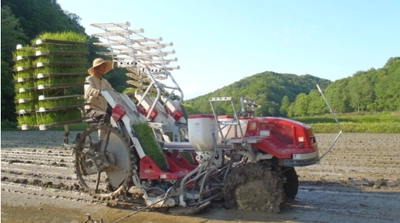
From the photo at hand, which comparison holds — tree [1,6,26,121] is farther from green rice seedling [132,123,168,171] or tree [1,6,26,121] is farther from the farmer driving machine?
green rice seedling [132,123,168,171]

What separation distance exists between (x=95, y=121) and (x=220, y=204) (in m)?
2.16

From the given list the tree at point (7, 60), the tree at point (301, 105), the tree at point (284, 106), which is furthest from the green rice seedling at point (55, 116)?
the tree at point (301, 105)

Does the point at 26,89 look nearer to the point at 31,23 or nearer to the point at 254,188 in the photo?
the point at 254,188

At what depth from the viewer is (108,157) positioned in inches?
242

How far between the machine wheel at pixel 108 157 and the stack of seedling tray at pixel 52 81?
1.57 ft

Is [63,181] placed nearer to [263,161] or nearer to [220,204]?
[220,204]

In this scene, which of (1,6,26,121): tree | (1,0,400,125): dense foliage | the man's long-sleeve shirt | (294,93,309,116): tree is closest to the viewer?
the man's long-sleeve shirt

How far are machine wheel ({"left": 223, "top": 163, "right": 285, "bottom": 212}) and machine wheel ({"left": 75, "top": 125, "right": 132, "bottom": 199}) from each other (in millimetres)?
1404

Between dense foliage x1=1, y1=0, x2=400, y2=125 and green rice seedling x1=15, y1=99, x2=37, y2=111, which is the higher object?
dense foliage x1=1, y1=0, x2=400, y2=125

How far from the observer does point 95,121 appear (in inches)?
252

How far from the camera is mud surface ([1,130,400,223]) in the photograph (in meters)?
5.70

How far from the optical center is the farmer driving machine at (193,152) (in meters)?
5.64

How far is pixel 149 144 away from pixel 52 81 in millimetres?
1682

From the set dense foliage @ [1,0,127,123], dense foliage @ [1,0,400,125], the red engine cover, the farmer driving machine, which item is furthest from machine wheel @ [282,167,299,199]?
dense foliage @ [1,0,127,123]
